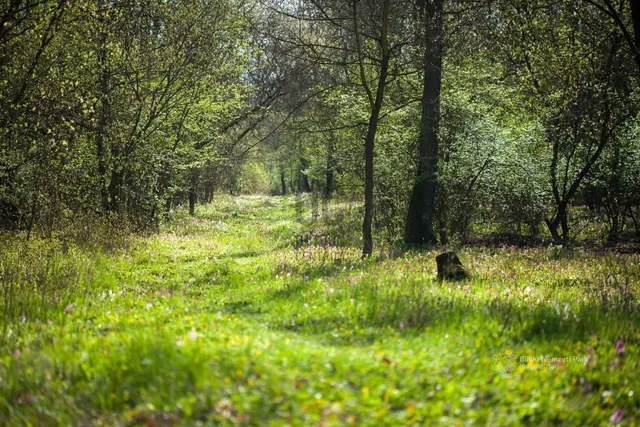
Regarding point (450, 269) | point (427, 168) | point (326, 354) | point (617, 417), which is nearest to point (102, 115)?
point (427, 168)

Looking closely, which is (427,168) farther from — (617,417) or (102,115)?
(617,417)

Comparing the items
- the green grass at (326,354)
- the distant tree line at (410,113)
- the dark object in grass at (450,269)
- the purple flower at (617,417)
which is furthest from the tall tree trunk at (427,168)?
the purple flower at (617,417)

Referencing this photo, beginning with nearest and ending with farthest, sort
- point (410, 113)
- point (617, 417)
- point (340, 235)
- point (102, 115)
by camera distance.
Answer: point (617, 417), point (102, 115), point (410, 113), point (340, 235)

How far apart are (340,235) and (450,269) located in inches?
355

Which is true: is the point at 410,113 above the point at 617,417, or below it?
above

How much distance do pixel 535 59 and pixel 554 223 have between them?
18.3 ft

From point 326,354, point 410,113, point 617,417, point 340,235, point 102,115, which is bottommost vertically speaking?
point 617,417

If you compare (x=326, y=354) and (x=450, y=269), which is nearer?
(x=326, y=354)

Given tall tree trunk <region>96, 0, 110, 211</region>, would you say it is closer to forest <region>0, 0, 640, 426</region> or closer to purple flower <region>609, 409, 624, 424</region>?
forest <region>0, 0, 640, 426</region>

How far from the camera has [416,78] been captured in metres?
18.6

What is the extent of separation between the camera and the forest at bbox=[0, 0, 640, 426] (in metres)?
3.85

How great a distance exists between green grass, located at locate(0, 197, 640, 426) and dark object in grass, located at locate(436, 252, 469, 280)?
27 cm

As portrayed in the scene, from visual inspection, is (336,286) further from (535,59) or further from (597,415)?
(535,59)

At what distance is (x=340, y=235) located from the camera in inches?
695
